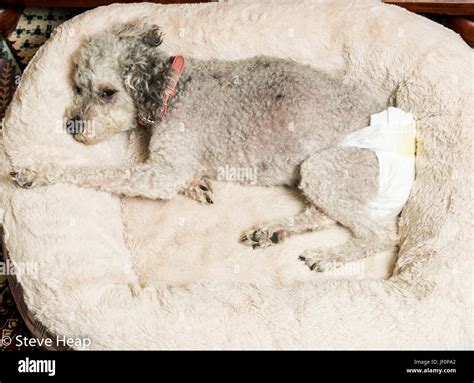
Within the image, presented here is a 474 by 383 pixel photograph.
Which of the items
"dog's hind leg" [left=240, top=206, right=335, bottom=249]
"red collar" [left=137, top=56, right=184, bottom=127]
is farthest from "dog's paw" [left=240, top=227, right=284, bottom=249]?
"red collar" [left=137, top=56, right=184, bottom=127]

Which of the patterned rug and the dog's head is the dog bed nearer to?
the dog's head

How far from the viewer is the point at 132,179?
9.30ft

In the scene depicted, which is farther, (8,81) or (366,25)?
(8,81)

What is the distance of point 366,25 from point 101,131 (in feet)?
4.52

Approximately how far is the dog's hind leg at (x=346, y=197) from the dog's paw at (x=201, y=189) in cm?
48

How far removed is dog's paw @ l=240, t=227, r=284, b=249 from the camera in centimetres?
283

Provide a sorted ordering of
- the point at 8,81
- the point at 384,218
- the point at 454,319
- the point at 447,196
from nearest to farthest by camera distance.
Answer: the point at 454,319 → the point at 447,196 → the point at 384,218 → the point at 8,81

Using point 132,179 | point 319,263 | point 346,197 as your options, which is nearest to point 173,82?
point 132,179

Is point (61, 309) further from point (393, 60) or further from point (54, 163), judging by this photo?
point (393, 60)

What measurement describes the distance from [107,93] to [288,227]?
1.04 meters

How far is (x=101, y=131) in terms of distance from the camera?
2877mm

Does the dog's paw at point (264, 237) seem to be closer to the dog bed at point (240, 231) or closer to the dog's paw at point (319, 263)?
the dog bed at point (240, 231)

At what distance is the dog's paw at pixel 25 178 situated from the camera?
2.75 metres
